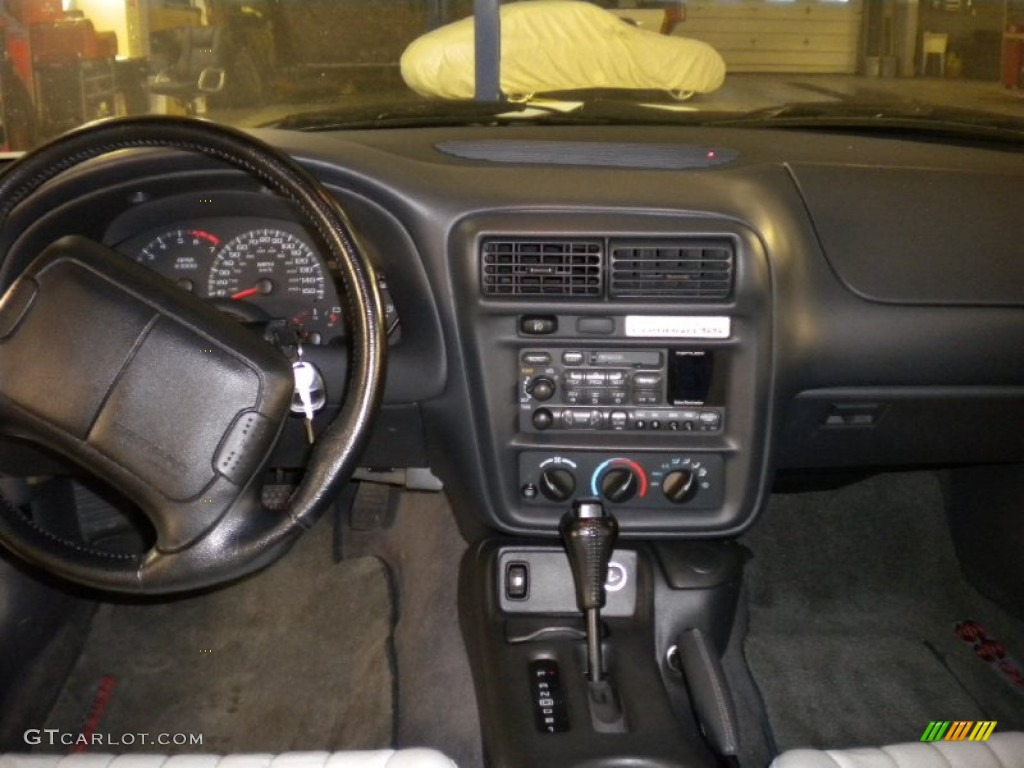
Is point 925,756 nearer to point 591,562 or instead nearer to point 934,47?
point 591,562

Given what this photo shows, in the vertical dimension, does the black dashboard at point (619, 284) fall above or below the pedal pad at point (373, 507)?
above

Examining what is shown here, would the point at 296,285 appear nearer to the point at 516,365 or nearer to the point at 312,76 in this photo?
the point at 516,365

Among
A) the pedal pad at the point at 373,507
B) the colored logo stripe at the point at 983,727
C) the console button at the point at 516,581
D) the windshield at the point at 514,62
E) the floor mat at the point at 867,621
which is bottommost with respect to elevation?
the colored logo stripe at the point at 983,727

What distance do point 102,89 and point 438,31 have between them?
3.07 feet

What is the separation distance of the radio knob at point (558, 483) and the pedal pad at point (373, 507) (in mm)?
Result: 977

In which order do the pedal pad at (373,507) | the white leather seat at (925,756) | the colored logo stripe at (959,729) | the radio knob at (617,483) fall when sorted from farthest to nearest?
the pedal pad at (373,507)
the colored logo stripe at (959,729)
the radio knob at (617,483)
the white leather seat at (925,756)

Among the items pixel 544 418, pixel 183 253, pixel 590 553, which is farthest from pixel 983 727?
pixel 183 253

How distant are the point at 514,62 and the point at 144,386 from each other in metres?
1.00

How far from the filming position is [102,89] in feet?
8.24

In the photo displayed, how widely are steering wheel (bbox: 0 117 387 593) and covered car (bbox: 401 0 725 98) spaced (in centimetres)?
77

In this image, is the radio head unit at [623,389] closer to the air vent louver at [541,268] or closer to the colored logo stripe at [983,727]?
the air vent louver at [541,268]

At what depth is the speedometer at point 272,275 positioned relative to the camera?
69.1 inches

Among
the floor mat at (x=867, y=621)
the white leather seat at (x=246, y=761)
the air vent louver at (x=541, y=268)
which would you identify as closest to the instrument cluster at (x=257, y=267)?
the air vent louver at (x=541, y=268)

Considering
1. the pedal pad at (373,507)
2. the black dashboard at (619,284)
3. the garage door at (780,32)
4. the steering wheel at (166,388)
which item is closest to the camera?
the steering wheel at (166,388)
